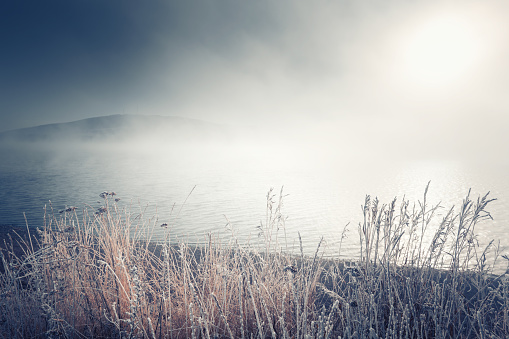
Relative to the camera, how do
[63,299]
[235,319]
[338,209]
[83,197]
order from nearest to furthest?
[235,319] < [63,299] < [338,209] < [83,197]

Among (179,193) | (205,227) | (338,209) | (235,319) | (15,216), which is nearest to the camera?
(235,319)

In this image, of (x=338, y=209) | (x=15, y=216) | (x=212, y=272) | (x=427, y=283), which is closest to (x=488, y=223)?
(x=338, y=209)

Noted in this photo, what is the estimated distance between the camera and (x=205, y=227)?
12.9 m

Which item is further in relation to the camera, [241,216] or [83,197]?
[83,197]

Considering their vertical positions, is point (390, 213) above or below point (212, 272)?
above

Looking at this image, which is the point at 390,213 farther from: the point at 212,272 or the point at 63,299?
the point at 63,299

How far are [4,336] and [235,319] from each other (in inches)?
75.6

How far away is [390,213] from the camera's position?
2746mm

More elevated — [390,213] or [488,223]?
[390,213]

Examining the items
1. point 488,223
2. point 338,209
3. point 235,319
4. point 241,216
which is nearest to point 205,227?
point 241,216

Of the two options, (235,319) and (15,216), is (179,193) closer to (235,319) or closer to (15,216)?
(15,216)

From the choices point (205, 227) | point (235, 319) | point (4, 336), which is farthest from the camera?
point (205, 227)

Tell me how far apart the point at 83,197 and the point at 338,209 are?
1573 centimetres

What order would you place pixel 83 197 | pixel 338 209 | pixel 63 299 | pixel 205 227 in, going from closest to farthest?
pixel 63 299, pixel 205 227, pixel 338 209, pixel 83 197
